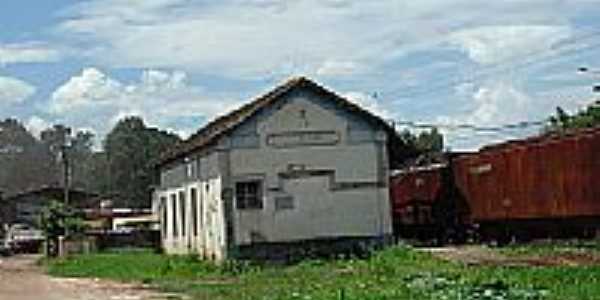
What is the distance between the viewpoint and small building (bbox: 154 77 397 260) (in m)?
35.1

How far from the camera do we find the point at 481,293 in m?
18.3

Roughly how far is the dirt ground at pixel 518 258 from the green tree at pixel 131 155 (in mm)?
85328

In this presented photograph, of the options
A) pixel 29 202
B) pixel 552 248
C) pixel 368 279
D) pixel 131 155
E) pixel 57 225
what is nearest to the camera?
pixel 368 279

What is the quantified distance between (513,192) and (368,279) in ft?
35.1

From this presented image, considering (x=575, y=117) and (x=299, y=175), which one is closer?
(x=299, y=175)

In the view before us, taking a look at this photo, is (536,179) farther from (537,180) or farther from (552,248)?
(552,248)

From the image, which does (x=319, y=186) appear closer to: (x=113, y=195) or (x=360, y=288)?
(x=360, y=288)

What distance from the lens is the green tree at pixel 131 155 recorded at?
12011 cm

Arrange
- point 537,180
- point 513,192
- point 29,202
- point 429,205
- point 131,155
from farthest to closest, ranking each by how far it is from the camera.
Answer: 1. point 131,155
2. point 29,202
3. point 429,205
4. point 513,192
5. point 537,180

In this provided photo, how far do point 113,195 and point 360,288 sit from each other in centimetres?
10324

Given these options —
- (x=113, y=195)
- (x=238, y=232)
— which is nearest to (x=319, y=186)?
(x=238, y=232)

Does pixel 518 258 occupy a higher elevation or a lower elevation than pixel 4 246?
lower

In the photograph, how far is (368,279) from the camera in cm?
2609

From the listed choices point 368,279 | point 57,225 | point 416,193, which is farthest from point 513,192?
point 57,225
